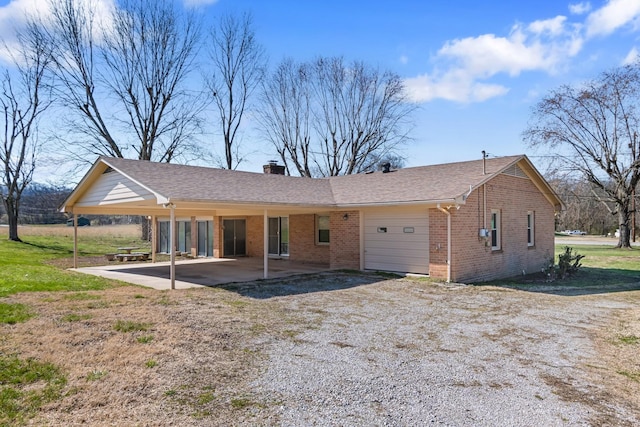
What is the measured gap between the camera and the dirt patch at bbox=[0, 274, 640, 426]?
13.2ft

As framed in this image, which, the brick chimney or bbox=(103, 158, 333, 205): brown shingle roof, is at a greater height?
the brick chimney

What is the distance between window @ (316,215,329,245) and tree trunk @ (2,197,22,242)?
19.9 metres

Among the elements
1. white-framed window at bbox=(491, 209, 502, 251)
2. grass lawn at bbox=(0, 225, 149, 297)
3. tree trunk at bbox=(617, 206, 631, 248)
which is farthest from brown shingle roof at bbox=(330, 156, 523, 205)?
tree trunk at bbox=(617, 206, 631, 248)

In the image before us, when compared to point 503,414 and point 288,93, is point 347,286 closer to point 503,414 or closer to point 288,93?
point 503,414

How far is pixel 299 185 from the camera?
16.6 m

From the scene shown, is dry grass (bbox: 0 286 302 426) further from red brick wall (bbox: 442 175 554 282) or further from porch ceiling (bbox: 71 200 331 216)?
red brick wall (bbox: 442 175 554 282)

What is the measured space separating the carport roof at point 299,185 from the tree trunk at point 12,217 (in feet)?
47.1

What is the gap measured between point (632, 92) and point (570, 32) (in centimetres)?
2118

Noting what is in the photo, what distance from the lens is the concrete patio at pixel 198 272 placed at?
12.4 metres

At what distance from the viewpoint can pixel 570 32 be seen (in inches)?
461

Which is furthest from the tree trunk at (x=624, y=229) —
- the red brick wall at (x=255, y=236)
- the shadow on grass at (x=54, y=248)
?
the shadow on grass at (x=54, y=248)

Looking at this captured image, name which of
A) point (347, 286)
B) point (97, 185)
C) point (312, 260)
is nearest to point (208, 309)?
point (347, 286)

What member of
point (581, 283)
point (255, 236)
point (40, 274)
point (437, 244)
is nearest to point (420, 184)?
point (437, 244)

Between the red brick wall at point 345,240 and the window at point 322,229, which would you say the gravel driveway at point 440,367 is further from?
the window at point 322,229
